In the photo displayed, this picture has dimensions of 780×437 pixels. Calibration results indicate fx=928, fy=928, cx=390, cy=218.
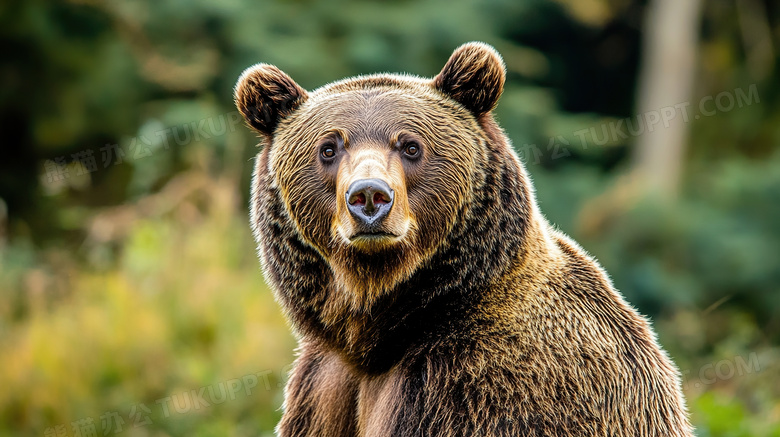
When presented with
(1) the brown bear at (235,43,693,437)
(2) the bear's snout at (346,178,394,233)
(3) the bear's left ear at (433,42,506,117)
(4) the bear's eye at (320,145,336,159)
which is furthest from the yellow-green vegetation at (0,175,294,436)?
(2) the bear's snout at (346,178,394,233)

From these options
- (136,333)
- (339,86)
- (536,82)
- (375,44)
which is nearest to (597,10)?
(536,82)

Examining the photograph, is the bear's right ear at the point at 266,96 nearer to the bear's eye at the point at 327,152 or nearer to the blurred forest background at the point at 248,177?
the bear's eye at the point at 327,152

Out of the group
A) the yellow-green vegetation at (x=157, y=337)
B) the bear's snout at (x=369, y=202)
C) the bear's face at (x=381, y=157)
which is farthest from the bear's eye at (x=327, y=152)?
the yellow-green vegetation at (x=157, y=337)

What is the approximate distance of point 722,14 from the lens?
64.1 ft

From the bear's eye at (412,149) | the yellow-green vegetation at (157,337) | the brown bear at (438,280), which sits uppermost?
the bear's eye at (412,149)

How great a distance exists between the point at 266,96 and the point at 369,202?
1.02 m

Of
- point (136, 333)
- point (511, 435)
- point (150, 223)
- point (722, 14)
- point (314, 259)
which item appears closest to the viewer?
point (511, 435)

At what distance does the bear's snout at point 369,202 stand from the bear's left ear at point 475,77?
0.81 m

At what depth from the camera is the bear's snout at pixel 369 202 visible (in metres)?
3.48

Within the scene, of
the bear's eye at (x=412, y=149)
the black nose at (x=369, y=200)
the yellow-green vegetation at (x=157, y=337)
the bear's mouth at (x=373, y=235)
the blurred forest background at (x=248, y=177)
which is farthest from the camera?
the blurred forest background at (x=248, y=177)

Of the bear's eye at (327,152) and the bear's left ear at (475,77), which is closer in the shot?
the bear's eye at (327,152)

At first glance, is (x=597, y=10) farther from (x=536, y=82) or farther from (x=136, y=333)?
(x=136, y=333)

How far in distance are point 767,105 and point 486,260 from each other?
1686 centimetres

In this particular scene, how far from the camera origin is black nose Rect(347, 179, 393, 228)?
3.48 m
